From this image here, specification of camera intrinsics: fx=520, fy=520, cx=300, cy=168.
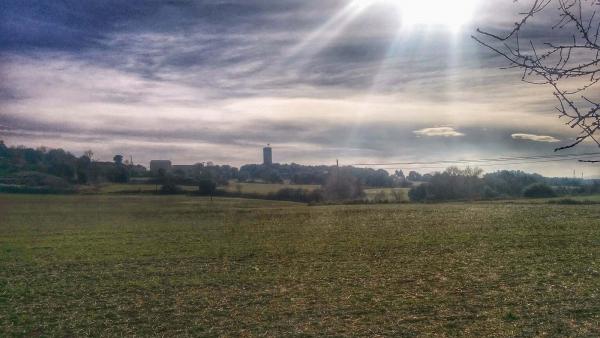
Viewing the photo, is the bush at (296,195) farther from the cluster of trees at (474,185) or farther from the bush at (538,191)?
the bush at (538,191)

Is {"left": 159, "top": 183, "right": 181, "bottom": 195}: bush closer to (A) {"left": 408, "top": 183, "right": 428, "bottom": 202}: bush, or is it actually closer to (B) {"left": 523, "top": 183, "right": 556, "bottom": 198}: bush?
(A) {"left": 408, "top": 183, "right": 428, "bottom": 202}: bush

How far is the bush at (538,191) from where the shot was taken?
69438 mm

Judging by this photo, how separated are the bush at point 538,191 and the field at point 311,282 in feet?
145

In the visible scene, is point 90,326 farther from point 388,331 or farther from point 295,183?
point 295,183

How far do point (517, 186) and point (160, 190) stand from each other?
5425cm

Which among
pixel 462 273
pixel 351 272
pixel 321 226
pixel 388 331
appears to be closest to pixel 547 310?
pixel 388 331

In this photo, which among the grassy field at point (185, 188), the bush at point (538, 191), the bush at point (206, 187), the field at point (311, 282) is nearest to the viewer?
the field at point (311, 282)

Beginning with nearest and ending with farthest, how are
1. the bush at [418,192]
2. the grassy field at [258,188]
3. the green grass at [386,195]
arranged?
1. the green grass at [386,195]
2. the grassy field at [258,188]
3. the bush at [418,192]

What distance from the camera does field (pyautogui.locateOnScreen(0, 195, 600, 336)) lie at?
9.61 meters

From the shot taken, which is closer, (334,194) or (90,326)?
(90,326)

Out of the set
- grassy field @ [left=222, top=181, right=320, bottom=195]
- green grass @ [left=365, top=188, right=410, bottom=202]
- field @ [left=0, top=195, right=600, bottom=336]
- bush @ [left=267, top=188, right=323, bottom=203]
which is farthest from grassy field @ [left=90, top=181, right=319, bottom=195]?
field @ [left=0, top=195, right=600, bottom=336]

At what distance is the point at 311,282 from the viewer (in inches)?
543

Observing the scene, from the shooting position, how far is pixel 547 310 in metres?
9.93

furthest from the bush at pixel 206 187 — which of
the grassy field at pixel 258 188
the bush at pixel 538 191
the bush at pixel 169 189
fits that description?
the bush at pixel 538 191
